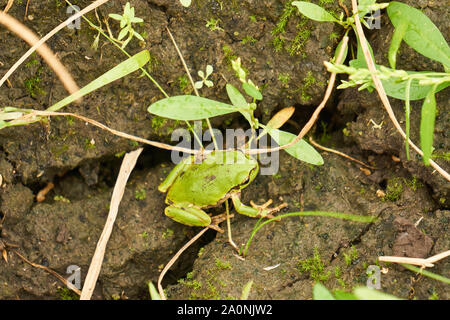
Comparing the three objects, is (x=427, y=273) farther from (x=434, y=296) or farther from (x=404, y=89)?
(x=404, y=89)

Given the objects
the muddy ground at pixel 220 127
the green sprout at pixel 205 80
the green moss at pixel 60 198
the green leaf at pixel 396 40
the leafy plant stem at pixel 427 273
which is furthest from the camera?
the green moss at pixel 60 198

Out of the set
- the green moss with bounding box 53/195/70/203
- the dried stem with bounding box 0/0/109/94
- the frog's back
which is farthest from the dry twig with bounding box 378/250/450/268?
the dried stem with bounding box 0/0/109/94

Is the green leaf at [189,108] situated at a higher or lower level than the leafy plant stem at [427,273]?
higher

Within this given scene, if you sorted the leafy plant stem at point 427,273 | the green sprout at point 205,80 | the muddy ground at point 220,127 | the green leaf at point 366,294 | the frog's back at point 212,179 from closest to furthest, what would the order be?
the green leaf at point 366,294 < the leafy plant stem at point 427,273 < the muddy ground at point 220,127 < the green sprout at point 205,80 < the frog's back at point 212,179

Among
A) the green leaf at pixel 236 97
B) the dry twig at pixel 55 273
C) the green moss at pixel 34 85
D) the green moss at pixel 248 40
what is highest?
the green moss at pixel 248 40

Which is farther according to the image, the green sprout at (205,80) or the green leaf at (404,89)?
the green sprout at (205,80)

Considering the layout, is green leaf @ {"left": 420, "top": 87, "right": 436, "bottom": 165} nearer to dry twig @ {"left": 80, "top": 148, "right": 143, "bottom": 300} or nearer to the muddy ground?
the muddy ground

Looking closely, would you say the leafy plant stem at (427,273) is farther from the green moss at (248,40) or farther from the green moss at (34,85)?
the green moss at (34,85)

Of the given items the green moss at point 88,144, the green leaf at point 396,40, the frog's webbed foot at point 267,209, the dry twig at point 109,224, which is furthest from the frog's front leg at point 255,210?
the green leaf at point 396,40
